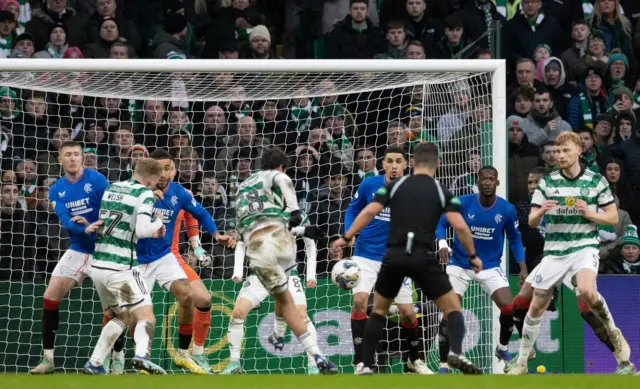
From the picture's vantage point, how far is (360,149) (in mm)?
14117

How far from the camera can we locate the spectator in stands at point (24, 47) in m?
15.1

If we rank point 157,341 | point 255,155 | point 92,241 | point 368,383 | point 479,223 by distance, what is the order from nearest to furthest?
point 368,383 < point 92,241 < point 479,223 < point 157,341 < point 255,155

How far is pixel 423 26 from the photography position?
16.6 m

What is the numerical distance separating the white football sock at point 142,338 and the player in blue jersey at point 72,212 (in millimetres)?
1559

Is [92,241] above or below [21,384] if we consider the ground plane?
above

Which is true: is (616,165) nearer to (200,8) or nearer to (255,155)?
(255,155)

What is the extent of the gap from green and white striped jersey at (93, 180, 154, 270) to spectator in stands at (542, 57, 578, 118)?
297 inches

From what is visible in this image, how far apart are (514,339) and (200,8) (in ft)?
21.2

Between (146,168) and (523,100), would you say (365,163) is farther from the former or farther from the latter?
(146,168)

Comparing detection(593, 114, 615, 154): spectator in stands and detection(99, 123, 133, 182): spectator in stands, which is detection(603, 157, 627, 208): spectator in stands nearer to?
detection(593, 114, 615, 154): spectator in stands

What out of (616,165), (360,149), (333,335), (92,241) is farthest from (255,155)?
(616,165)

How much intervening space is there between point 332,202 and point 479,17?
4.20 metres

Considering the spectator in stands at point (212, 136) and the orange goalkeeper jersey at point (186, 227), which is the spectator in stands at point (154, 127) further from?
the orange goalkeeper jersey at point (186, 227)

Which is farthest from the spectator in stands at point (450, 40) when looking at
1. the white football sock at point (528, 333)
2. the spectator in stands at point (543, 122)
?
the white football sock at point (528, 333)
